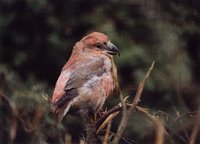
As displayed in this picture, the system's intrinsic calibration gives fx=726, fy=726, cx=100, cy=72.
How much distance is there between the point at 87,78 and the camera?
4.77 metres

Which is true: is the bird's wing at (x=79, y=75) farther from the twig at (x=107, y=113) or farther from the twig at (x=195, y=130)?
the twig at (x=195, y=130)

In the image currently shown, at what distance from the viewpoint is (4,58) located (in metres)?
7.55

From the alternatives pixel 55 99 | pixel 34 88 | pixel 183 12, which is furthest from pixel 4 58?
pixel 34 88

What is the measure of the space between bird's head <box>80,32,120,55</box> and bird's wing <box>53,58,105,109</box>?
3.5 inches

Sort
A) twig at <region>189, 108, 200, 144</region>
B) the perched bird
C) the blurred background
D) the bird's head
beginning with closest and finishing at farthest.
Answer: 1. twig at <region>189, 108, 200, 144</region>
2. the perched bird
3. the bird's head
4. the blurred background

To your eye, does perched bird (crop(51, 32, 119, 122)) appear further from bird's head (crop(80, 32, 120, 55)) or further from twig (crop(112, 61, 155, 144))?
twig (crop(112, 61, 155, 144))

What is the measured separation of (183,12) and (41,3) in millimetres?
2034

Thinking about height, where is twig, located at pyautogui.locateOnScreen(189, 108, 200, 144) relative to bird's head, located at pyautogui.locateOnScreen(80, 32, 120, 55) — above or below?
above

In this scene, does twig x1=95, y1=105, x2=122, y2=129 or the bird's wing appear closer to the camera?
twig x1=95, y1=105, x2=122, y2=129

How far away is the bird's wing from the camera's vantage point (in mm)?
4363

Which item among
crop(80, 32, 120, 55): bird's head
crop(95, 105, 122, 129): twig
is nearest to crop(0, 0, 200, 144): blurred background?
crop(80, 32, 120, 55): bird's head

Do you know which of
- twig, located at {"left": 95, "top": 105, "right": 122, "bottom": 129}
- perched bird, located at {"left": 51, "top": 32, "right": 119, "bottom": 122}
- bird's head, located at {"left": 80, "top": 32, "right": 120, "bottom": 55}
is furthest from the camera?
bird's head, located at {"left": 80, "top": 32, "right": 120, "bottom": 55}

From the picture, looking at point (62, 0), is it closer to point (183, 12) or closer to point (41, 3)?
point (41, 3)

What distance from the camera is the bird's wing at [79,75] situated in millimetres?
4363
